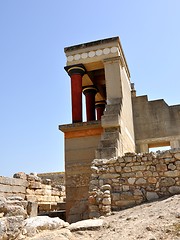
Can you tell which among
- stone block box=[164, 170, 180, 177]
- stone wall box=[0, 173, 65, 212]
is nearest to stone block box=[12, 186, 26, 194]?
stone wall box=[0, 173, 65, 212]

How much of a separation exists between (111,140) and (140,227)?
446 centimetres

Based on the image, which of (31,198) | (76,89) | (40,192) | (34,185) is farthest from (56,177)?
(76,89)

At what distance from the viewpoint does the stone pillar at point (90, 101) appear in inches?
524

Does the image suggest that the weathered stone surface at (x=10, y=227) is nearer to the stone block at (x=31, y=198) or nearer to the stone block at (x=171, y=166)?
the stone block at (x=171, y=166)

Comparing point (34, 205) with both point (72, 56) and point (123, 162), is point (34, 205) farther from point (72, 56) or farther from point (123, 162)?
point (72, 56)

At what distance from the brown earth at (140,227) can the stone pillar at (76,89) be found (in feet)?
19.9

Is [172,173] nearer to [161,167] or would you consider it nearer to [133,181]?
[161,167]

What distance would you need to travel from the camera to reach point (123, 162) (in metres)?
6.98

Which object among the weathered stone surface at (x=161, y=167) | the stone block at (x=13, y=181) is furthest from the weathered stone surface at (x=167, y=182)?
the stone block at (x=13, y=181)

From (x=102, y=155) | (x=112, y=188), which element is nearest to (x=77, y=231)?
(x=112, y=188)

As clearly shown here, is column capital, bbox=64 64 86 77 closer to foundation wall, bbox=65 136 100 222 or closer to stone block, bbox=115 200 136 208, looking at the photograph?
foundation wall, bbox=65 136 100 222

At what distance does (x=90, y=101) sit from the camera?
13.4 metres

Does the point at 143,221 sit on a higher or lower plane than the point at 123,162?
lower

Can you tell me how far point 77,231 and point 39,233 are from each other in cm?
77
